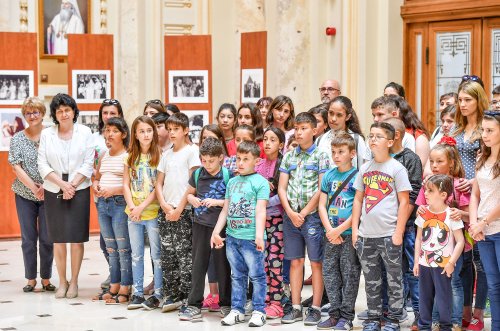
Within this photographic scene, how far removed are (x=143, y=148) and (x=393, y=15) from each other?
199 inches

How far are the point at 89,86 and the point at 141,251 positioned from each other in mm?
4460

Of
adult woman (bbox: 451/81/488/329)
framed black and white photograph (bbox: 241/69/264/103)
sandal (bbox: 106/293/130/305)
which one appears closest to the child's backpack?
sandal (bbox: 106/293/130/305)

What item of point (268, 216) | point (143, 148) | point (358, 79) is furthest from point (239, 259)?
point (358, 79)

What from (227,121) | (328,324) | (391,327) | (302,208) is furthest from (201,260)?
(391,327)

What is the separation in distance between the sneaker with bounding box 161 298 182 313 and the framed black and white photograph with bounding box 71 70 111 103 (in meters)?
4.79

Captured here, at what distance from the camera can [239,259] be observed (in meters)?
7.95

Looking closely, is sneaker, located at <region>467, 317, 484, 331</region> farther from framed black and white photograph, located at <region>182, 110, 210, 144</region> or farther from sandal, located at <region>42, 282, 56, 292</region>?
framed black and white photograph, located at <region>182, 110, 210, 144</region>

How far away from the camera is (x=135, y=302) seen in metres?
8.63

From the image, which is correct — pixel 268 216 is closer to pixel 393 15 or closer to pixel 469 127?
pixel 469 127

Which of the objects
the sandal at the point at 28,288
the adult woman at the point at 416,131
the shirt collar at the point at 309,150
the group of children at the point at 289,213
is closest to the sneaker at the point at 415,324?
the group of children at the point at 289,213

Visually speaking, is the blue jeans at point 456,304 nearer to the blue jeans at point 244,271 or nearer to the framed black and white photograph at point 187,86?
the blue jeans at point 244,271

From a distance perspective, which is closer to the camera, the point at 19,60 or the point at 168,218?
the point at 168,218

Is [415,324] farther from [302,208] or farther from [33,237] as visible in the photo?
[33,237]

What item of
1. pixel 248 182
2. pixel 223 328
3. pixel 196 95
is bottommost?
pixel 223 328
